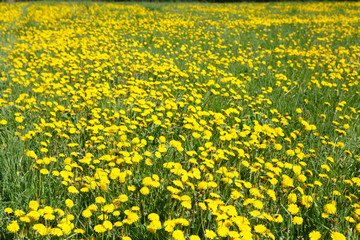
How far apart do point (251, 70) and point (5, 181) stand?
12.8 ft

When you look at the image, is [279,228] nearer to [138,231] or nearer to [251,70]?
[138,231]

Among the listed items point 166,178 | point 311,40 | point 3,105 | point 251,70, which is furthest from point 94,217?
point 311,40

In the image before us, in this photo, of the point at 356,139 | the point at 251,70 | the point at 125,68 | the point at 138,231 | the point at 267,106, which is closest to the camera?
the point at 138,231

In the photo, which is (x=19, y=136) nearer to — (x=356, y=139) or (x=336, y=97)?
(x=356, y=139)

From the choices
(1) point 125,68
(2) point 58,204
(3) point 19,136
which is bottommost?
(2) point 58,204

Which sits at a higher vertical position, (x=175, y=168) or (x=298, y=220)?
(x=175, y=168)

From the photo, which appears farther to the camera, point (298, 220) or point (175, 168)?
point (175, 168)

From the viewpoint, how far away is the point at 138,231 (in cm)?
148

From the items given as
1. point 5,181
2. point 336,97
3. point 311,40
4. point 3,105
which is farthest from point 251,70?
point 5,181

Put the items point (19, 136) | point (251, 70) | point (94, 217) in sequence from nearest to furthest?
1. point (94, 217)
2. point (19, 136)
3. point (251, 70)

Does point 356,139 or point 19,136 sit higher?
point 19,136

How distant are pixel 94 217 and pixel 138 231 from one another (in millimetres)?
304

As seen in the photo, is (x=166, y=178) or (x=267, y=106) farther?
(x=267, y=106)

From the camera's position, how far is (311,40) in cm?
674
